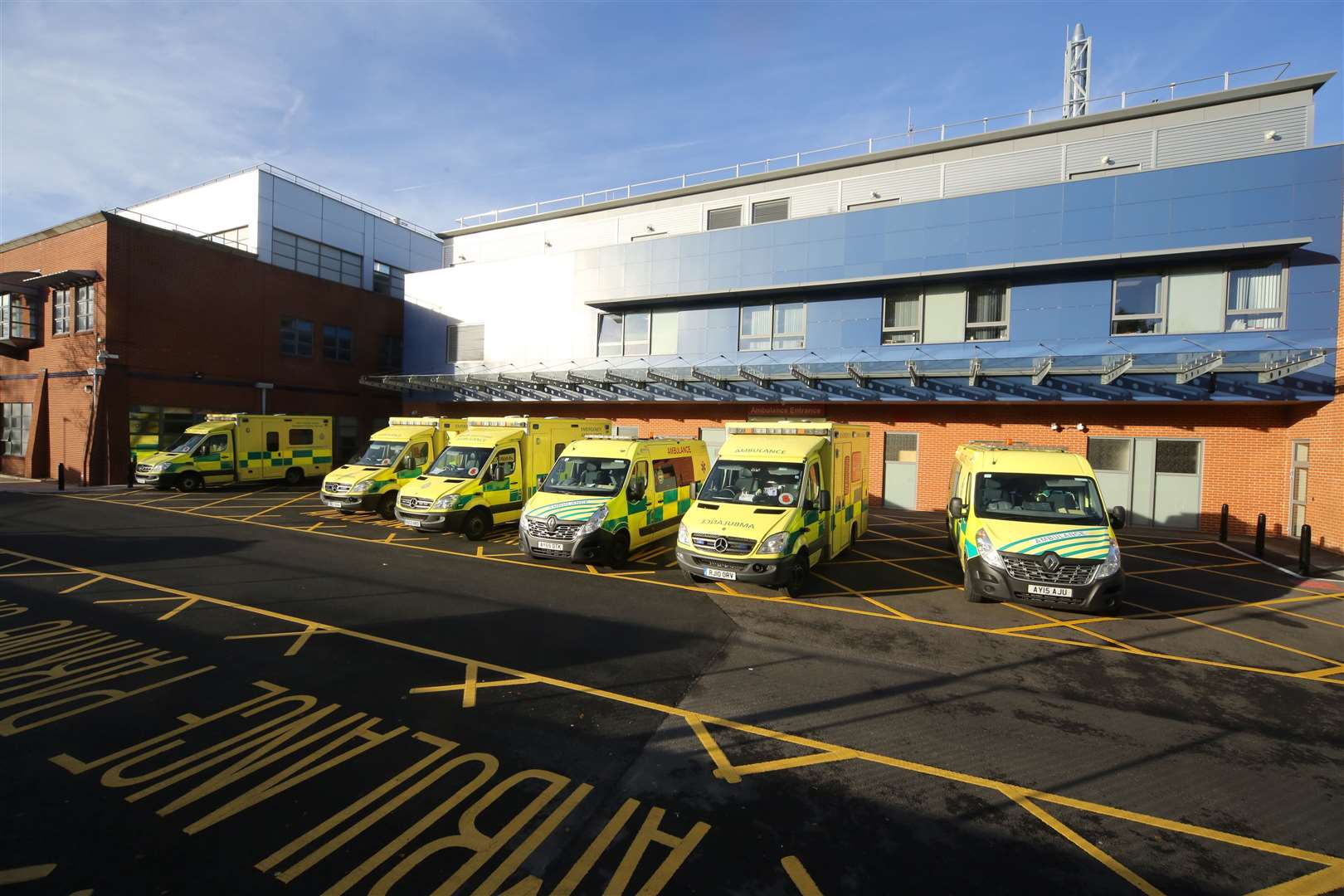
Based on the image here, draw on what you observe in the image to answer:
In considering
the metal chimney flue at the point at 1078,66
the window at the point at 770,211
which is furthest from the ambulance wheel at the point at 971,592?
the metal chimney flue at the point at 1078,66

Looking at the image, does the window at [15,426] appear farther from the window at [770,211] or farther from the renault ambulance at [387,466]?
the window at [770,211]

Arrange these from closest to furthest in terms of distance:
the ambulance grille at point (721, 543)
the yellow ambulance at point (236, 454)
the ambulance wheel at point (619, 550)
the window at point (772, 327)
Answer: the ambulance grille at point (721, 543), the ambulance wheel at point (619, 550), the window at point (772, 327), the yellow ambulance at point (236, 454)

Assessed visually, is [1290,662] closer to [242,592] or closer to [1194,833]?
[1194,833]

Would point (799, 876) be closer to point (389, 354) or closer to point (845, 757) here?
point (845, 757)

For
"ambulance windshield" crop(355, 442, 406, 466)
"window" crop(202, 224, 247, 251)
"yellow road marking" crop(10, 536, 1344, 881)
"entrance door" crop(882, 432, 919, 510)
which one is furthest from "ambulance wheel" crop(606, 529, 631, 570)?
"window" crop(202, 224, 247, 251)

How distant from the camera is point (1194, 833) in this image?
3.99 meters

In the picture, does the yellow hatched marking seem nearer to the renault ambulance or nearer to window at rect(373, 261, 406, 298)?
the renault ambulance

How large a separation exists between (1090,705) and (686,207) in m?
21.3

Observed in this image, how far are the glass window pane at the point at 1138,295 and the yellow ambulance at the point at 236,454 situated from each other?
2601cm

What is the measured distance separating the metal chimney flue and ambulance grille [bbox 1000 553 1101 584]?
19.2 meters

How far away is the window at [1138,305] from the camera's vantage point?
15.6 meters

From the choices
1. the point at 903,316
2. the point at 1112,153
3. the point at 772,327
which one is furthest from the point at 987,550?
the point at 1112,153

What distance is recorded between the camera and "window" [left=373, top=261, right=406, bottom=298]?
33938 mm

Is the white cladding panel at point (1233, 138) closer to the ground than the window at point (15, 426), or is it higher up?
higher up
